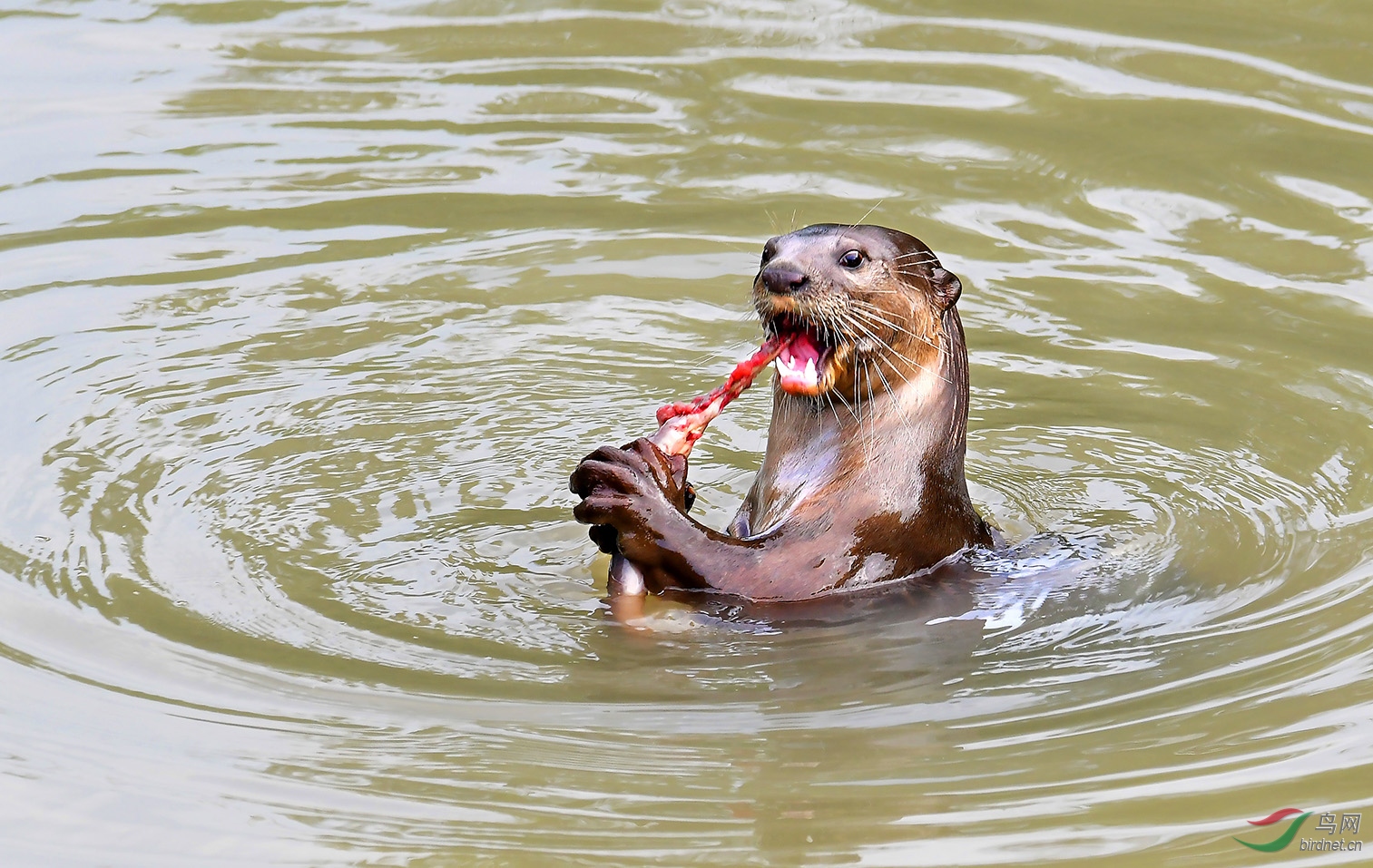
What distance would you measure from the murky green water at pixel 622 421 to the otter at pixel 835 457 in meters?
0.21

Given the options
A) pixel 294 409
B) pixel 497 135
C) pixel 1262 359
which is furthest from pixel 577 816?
pixel 497 135

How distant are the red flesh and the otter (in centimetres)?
6

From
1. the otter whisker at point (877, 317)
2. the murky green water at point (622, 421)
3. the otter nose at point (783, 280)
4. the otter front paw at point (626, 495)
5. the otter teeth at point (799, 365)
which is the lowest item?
the murky green water at point (622, 421)

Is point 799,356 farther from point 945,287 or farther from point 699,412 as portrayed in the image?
point 945,287

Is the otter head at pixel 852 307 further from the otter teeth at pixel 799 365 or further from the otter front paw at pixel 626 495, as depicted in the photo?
the otter front paw at pixel 626 495

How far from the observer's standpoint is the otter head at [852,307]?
17.9ft

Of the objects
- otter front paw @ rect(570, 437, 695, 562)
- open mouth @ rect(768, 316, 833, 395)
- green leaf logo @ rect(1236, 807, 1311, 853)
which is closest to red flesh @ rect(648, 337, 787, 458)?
open mouth @ rect(768, 316, 833, 395)

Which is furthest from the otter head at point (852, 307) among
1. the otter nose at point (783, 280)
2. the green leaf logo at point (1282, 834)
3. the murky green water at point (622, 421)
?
the green leaf logo at point (1282, 834)

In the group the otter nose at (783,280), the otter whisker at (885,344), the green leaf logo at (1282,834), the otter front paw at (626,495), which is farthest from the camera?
the otter whisker at (885,344)

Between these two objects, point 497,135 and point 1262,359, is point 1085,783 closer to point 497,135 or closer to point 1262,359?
point 1262,359

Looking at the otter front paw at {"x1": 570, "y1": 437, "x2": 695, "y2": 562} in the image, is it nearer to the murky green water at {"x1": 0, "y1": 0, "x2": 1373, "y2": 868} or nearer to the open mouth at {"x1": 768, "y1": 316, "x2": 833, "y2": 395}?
the murky green water at {"x1": 0, "y1": 0, "x2": 1373, "y2": 868}

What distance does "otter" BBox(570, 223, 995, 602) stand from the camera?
5.25 meters

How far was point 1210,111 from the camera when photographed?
985 centimetres

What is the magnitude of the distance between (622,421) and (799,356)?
5.58ft
